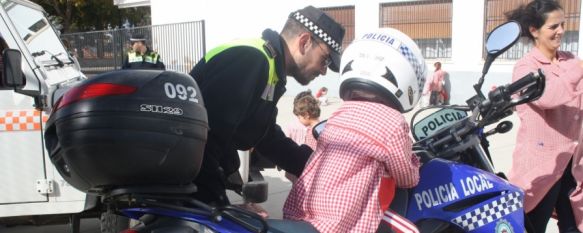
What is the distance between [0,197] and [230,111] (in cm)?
254

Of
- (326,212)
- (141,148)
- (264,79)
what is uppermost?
(264,79)

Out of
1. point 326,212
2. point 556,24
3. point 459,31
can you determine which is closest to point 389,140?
point 326,212

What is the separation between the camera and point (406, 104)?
1988 mm

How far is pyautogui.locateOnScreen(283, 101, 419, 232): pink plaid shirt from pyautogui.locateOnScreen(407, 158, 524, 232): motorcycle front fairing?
14cm

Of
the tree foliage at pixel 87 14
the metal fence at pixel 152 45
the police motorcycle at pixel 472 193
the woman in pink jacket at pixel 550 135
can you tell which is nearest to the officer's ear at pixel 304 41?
the police motorcycle at pixel 472 193

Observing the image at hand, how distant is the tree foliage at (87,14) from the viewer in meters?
28.5

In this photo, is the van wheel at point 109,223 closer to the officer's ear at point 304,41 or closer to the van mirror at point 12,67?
the officer's ear at point 304,41

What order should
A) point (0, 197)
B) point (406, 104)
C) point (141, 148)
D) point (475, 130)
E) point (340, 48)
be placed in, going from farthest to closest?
1. point (0, 197)
2. point (475, 130)
3. point (340, 48)
4. point (406, 104)
5. point (141, 148)

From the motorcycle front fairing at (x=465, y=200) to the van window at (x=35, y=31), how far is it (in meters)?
3.01

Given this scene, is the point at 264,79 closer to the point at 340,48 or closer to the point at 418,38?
the point at 340,48

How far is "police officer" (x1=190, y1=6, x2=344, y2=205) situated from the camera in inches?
73.4

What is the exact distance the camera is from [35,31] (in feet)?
14.6

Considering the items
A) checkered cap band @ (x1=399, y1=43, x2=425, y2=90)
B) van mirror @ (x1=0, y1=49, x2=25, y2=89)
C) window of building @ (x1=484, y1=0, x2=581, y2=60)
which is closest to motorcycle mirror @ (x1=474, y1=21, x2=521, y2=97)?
checkered cap band @ (x1=399, y1=43, x2=425, y2=90)

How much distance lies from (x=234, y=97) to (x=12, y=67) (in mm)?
2007
